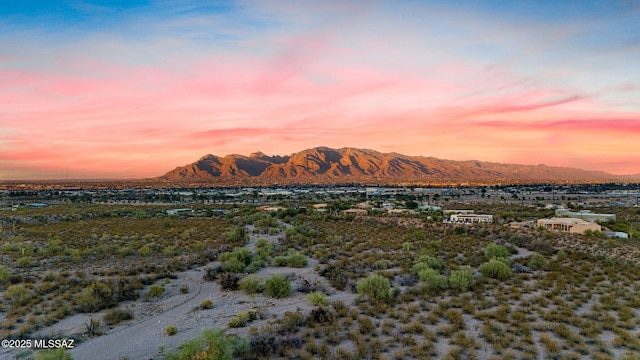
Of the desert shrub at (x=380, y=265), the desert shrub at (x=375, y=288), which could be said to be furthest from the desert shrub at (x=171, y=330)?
the desert shrub at (x=380, y=265)

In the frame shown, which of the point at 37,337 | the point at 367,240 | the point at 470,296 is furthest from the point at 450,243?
the point at 37,337

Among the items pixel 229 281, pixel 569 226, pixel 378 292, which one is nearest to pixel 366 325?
pixel 378 292

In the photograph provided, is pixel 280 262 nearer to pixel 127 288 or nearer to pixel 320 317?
pixel 127 288

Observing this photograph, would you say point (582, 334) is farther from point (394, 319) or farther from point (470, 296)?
point (394, 319)

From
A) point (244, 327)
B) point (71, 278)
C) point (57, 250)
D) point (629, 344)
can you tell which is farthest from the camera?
point (57, 250)

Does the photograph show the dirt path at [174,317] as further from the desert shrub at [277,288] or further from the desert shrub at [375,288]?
the desert shrub at [375,288]

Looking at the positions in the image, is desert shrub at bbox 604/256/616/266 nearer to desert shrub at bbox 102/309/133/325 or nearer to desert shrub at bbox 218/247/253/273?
desert shrub at bbox 218/247/253/273
